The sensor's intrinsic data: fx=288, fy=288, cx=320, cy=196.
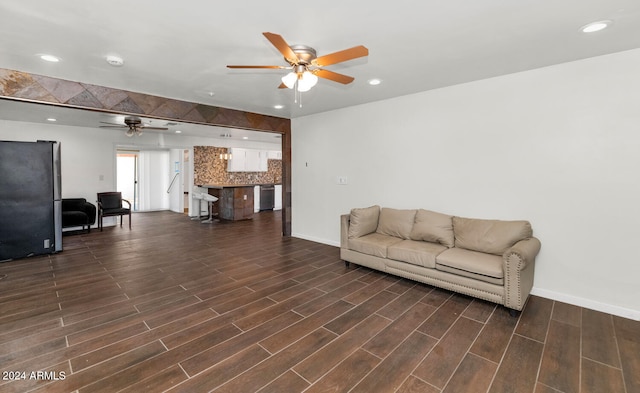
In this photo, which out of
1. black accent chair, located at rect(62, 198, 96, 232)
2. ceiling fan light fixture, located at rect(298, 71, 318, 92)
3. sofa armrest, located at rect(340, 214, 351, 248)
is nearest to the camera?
ceiling fan light fixture, located at rect(298, 71, 318, 92)

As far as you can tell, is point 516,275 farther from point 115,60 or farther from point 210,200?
point 210,200

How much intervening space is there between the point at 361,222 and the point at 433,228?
95cm

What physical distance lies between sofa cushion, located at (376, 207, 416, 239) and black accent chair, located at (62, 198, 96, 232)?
6.36 m

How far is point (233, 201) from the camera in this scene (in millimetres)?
8031

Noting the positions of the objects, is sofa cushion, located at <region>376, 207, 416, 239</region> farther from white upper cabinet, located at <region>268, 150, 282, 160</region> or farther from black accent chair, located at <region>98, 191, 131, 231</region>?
white upper cabinet, located at <region>268, 150, 282, 160</region>

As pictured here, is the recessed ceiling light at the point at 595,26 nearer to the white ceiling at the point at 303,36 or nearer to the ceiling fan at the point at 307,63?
the white ceiling at the point at 303,36

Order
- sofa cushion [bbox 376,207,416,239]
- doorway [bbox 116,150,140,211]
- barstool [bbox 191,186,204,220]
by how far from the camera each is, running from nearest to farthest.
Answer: sofa cushion [bbox 376,207,416,239] < barstool [bbox 191,186,204,220] < doorway [bbox 116,150,140,211]

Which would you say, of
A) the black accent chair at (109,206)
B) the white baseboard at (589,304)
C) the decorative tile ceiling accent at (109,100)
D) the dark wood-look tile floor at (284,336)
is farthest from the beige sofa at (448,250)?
the black accent chair at (109,206)

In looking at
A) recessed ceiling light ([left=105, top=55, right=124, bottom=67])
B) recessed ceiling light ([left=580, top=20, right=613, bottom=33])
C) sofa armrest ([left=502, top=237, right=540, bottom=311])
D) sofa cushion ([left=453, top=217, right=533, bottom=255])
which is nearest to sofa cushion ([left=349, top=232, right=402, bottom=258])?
sofa cushion ([left=453, top=217, right=533, bottom=255])

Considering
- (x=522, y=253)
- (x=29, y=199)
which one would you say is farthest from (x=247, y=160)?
(x=522, y=253)

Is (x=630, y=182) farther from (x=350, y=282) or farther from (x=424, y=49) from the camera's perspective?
(x=350, y=282)

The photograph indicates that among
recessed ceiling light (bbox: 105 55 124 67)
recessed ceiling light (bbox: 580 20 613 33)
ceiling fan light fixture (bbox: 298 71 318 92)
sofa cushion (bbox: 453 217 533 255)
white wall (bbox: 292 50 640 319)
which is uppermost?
recessed ceiling light (bbox: 105 55 124 67)

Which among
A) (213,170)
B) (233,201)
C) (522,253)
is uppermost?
(213,170)

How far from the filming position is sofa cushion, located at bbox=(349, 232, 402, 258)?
3.71 m
